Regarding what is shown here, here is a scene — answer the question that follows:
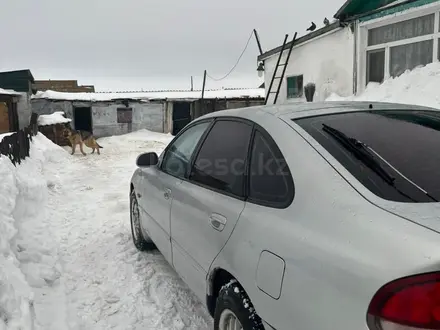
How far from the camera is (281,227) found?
5.81 ft

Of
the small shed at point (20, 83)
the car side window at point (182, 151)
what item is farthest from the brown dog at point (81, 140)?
the car side window at point (182, 151)

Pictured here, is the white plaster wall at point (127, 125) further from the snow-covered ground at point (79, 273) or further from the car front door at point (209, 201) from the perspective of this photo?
the car front door at point (209, 201)

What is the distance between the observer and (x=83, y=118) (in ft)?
80.8

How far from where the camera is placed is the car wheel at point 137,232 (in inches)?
174

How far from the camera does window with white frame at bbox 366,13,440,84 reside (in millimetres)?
7608

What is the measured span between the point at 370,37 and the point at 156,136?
55.3 feet

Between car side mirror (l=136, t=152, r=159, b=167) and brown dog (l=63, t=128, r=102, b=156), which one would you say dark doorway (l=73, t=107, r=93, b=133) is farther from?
car side mirror (l=136, t=152, r=159, b=167)

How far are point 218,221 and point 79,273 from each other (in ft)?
7.71

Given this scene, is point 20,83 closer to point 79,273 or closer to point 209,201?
point 79,273

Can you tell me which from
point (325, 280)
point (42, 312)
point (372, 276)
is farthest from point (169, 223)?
point (372, 276)

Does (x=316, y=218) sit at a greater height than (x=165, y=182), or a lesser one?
greater

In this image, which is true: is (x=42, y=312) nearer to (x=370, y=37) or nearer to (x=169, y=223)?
(x=169, y=223)

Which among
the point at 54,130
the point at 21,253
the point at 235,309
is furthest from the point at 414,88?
the point at 54,130

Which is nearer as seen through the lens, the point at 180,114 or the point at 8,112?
the point at 8,112
